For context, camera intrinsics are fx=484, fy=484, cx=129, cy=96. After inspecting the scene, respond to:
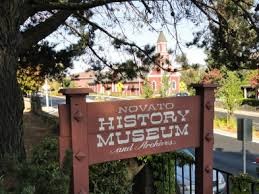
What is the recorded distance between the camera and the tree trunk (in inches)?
213

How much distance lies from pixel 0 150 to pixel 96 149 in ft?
4.72

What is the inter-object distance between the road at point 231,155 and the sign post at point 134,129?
1414 cm

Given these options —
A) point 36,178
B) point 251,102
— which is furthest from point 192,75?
point 36,178

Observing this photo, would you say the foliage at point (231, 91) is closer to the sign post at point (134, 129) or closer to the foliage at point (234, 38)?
the foliage at point (234, 38)

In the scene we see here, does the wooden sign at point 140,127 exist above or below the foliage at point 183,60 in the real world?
below

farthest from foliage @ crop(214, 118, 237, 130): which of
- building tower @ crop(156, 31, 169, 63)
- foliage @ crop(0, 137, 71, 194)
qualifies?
foliage @ crop(0, 137, 71, 194)

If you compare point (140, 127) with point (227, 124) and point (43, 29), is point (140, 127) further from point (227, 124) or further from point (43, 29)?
point (227, 124)

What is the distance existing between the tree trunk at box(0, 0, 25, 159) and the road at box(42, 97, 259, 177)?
14.4 m

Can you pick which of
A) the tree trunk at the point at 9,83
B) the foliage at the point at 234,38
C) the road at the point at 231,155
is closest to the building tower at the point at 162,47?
the foliage at the point at 234,38

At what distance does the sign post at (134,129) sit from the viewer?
4344 millimetres

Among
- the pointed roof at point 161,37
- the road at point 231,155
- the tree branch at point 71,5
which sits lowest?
the road at point 231,155

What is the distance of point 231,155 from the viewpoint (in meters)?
24.4

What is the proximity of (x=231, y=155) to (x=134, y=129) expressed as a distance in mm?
20567

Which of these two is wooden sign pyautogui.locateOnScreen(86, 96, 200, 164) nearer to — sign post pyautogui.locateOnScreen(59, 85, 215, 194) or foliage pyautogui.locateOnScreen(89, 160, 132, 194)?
sign post pyautogui.locateOnScreen(59, 85, 215, 194)
